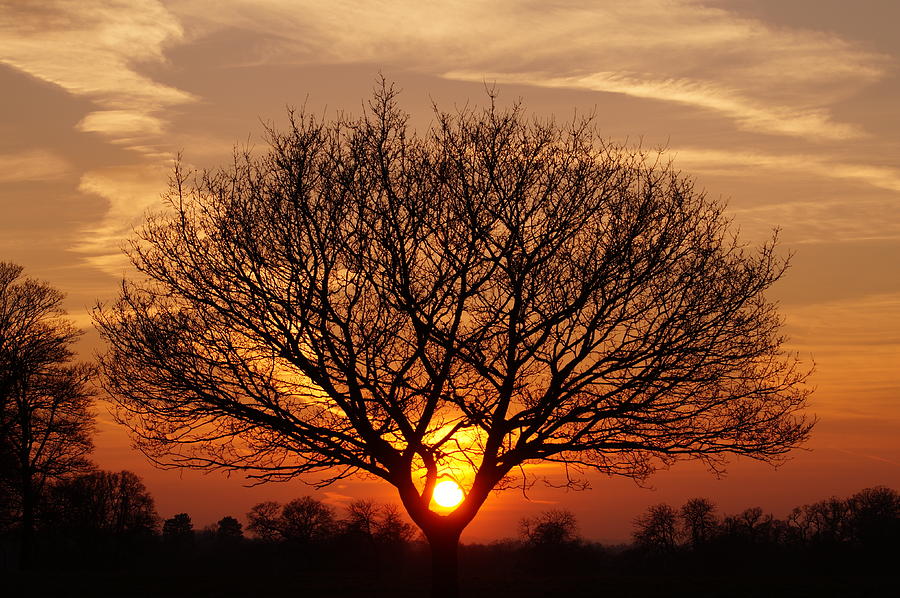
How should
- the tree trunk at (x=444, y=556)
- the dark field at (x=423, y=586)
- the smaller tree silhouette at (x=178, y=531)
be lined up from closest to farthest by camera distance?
the tree trunk at (x=444, y=556) → the dark field at (x=423, y=586) → the smaller tree silhouette at (x=178, y=531)

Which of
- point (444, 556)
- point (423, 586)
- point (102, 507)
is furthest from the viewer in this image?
point (102, 507)

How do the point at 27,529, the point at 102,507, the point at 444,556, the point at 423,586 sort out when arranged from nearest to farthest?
the point at 444,556 → the point at 423,586 → the point at 27,529 → the point at 102,507

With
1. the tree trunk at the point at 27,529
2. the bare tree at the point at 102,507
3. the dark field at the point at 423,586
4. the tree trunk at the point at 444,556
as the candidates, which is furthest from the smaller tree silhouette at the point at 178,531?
the tree trunk at the point at 444,556

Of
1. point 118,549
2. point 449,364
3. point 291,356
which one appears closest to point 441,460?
point 449,364

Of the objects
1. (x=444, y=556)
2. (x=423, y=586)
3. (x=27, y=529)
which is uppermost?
(x=27, y=529)

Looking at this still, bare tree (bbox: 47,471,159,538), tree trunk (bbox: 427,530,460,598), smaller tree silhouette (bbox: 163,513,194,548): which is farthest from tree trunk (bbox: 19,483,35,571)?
tree trunk (bbox: 427,530,460,598)

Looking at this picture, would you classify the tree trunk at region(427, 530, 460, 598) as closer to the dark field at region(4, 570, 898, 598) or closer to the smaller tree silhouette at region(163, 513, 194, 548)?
the dark field at region(4, 570, 898, 598)

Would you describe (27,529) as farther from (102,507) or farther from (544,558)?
(544,558)

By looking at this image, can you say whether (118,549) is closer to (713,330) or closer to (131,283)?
(131,283)

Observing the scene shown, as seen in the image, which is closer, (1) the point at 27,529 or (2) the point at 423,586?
(2) the point at 423,586

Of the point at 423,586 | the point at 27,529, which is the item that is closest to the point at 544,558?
the point at 423,586

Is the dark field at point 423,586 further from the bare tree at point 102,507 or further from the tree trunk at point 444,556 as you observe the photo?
the bare tree at point 102,507

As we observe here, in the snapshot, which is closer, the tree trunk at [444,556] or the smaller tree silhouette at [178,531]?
the tree trunk at [444,556]

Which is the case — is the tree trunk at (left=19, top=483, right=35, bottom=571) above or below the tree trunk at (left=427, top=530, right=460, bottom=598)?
above
